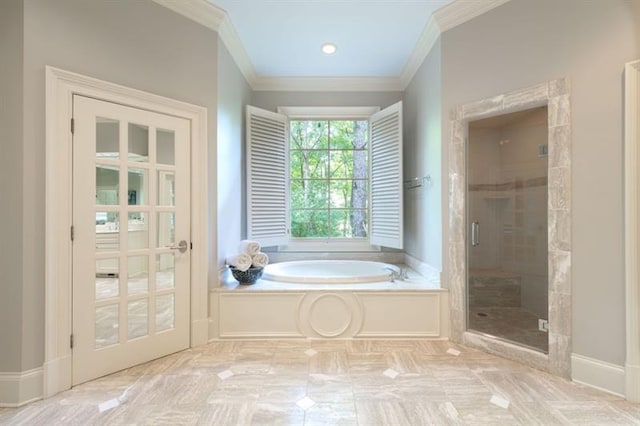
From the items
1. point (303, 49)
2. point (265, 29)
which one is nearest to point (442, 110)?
point (303, 49)

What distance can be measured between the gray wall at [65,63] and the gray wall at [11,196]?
0.01 m

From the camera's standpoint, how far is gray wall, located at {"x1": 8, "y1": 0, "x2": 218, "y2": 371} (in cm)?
186

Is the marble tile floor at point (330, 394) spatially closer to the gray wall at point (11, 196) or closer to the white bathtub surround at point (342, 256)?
the gray wall at point (11, 196)

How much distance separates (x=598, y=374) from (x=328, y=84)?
3.51 meters

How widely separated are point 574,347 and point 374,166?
8.08 ft

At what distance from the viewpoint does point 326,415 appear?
5.66 feet

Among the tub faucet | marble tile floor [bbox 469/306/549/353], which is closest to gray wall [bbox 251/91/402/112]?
the tub faucet

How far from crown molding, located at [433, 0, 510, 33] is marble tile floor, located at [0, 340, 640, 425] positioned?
265cm

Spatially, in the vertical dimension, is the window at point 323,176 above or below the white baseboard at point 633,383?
above

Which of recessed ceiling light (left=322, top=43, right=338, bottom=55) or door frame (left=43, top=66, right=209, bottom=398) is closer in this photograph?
door frame (left=43, top=66, right=209, bottom=398)

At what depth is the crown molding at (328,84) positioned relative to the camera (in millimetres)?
3758

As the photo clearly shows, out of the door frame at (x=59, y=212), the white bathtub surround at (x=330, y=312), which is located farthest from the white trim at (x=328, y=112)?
the white bathtub surround at (x=330, y=312)

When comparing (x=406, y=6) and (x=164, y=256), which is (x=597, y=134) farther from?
(x=164, y=256)

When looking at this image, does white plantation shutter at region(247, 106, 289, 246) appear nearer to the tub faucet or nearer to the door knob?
the door knob
